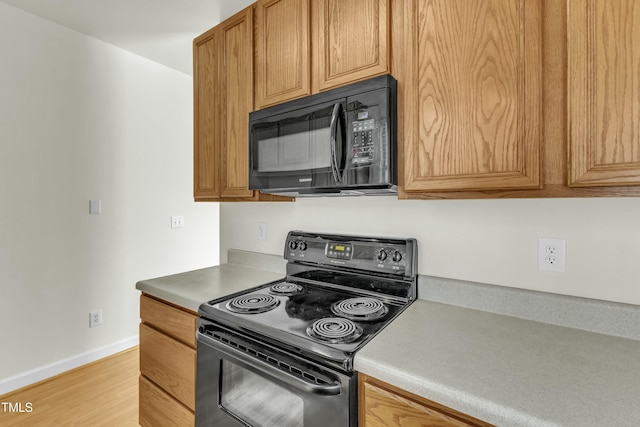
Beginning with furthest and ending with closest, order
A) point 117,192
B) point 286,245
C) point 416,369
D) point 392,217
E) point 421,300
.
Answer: point 117,192
point 286,245
point 392,217
point 421,300
point 416,369

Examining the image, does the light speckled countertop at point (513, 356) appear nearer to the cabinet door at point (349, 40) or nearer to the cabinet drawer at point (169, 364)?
the cabinet drawer at point (169, 364)

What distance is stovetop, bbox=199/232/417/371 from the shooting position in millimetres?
971

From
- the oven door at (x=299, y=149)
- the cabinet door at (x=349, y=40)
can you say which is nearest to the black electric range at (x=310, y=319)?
the oven door at (x=299, y=149)

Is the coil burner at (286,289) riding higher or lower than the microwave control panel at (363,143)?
lower

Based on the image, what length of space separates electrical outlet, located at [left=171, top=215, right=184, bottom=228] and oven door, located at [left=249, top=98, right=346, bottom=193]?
196 cm

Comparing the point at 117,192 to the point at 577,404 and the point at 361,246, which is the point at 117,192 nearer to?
the point at 361,246

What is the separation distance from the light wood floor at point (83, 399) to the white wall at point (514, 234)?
1.84 m

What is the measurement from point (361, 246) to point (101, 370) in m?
2.39

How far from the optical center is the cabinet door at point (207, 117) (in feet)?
5.87

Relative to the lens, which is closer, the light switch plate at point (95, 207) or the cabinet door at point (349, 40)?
the cabinet door at point (349, 40)

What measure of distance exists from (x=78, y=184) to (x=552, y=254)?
3053 millimetres

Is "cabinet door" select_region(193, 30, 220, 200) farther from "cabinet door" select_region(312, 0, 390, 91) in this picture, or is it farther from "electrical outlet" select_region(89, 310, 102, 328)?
"electrical outlet" select_region(89, 310, 102, 328)

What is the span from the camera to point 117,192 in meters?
2.62

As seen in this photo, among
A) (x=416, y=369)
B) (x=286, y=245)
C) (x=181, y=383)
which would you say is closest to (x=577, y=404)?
(x=416, y=369)
